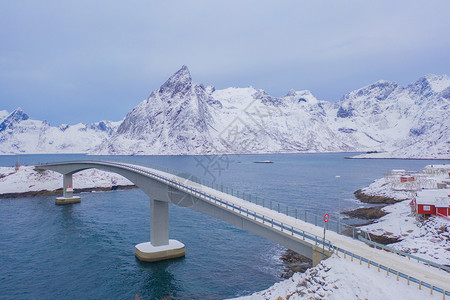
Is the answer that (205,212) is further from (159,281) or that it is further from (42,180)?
(42,180)

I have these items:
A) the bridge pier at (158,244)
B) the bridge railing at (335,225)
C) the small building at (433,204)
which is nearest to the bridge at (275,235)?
the bridge pier at (158,244)

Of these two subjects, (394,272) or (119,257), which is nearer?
(394,272)

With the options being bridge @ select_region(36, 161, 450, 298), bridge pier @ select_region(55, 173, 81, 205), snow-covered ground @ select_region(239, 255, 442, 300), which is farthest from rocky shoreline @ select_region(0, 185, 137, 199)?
snow-covered ground @ select_region(239, 255, 442, 300)

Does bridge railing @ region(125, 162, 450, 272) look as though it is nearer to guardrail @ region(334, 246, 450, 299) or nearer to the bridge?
Answer: the bridge

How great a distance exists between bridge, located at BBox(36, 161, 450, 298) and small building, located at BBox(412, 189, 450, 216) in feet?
43.5

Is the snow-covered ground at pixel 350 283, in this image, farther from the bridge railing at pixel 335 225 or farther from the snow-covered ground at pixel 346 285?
the bridge railing at pixel 335 225

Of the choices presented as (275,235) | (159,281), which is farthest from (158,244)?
(275,235)

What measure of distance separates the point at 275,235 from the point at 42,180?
87.9 meters

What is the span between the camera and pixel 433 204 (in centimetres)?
3934

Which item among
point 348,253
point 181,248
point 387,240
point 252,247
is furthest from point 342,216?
point 348,253

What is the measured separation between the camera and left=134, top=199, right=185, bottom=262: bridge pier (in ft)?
116

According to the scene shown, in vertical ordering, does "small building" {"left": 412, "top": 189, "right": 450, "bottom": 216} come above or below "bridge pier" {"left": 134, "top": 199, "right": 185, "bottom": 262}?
above

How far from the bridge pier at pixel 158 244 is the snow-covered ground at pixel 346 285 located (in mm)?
17690

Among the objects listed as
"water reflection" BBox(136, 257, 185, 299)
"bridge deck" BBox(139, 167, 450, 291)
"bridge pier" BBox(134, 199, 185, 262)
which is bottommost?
"water reflection" BBox(136, 257, 185, 299)
